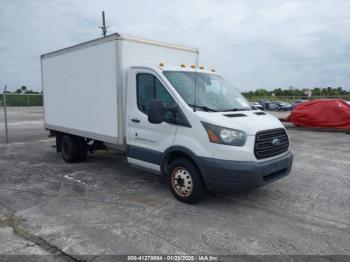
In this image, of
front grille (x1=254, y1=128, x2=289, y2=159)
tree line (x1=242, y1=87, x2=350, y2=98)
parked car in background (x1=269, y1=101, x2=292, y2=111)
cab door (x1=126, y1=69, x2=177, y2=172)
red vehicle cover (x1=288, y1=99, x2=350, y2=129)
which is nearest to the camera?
front grille (x1=254, y1=128, x2=289, y2=159)

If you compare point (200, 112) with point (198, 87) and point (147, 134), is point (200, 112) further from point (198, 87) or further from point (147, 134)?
point (147, 134)

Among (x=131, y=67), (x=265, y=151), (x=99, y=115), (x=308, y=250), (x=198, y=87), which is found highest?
(x=131, y=67)

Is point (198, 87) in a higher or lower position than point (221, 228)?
higher

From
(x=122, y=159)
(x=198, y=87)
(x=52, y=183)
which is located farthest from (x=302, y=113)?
(x=52, y=183)

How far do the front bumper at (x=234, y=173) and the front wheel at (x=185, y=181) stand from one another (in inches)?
7.8

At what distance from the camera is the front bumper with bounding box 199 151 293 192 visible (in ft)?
15.2

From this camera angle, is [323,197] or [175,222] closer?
[175,222]

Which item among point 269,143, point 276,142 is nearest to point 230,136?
point 269,143

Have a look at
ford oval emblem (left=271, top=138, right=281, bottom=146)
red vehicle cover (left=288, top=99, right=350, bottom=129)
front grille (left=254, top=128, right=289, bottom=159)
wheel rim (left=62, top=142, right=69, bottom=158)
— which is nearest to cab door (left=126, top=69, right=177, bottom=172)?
front grille (left=254, top=128, right=289, bottom=159)

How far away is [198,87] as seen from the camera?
18.5 feet

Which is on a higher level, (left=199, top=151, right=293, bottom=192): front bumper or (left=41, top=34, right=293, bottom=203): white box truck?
(left=41, top=34, right=293, bottom=203): white box truck

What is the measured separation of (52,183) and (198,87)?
143 inches

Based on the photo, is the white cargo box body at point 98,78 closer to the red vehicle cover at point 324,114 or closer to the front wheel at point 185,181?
the front wheel at point 185,181

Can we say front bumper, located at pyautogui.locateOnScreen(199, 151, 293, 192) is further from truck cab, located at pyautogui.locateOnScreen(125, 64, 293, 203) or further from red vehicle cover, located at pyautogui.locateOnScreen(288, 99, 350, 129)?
red vehicle cover, located at pyautogui.locateOnScreen(288, 99, 350, 129)
